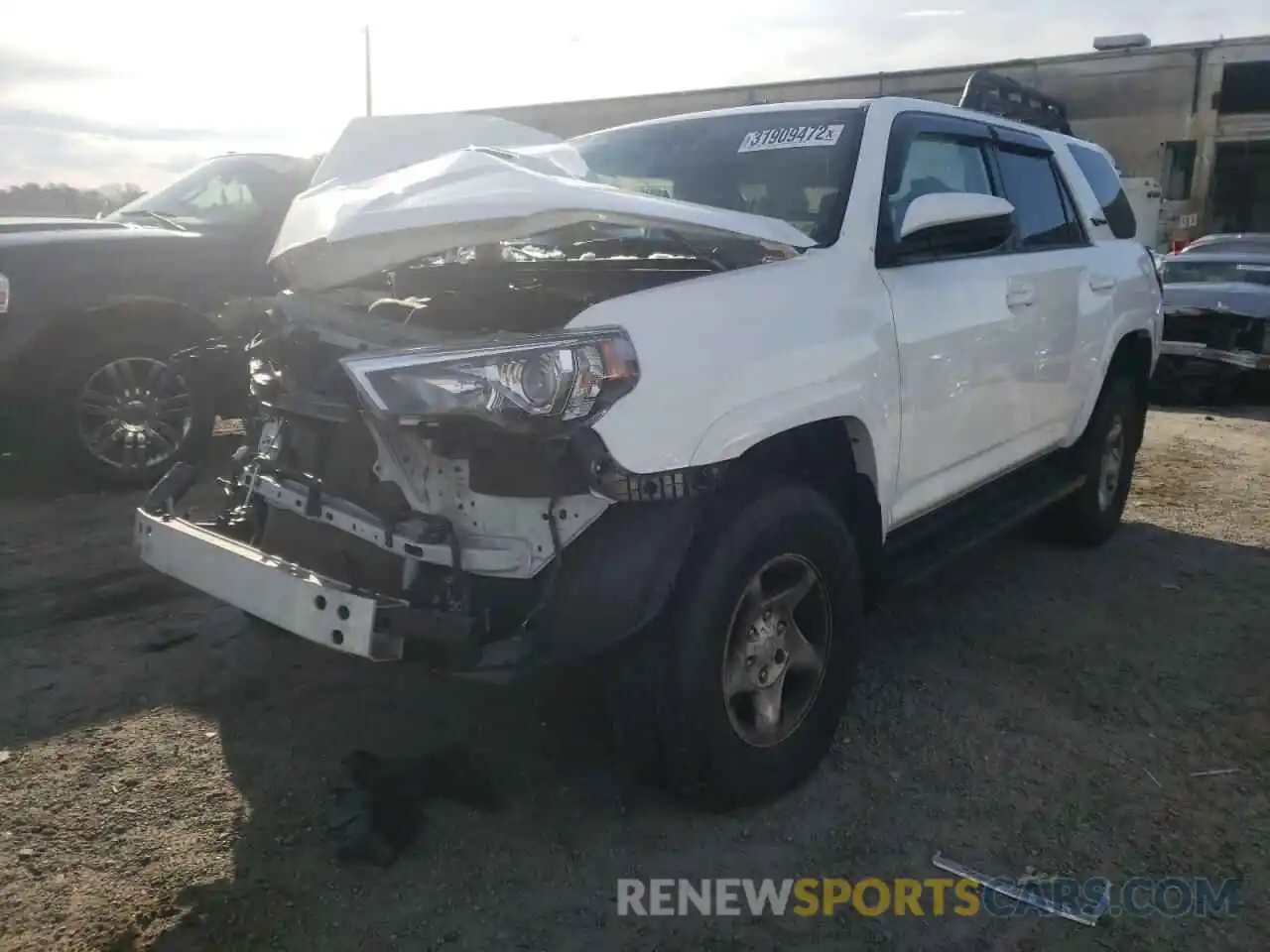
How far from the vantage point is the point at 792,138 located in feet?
12.2

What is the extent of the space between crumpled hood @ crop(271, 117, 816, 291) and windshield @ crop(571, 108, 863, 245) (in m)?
0.32

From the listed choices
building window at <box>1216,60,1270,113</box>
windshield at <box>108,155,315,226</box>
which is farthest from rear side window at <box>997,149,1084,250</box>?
building window at <box>1216,60,1270,113</box>

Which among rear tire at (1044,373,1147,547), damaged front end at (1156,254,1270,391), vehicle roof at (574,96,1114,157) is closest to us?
vehicle roof at (574,96,1114,157)

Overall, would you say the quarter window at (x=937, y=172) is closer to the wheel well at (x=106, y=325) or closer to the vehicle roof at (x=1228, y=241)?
the wheel well at (x=106, y=325)

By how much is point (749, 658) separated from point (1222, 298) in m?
9.61

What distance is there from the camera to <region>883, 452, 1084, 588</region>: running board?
11.8 ft

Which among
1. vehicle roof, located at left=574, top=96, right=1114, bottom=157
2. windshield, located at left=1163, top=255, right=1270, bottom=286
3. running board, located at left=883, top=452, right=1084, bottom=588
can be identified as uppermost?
vehicle roof, located at left=574, top=96, right=1114, bottom=157

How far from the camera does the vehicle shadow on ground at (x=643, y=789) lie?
2551 millimetres

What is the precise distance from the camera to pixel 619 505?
103 inches

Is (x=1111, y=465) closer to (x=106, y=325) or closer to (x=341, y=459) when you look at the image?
(x=341, y=459)

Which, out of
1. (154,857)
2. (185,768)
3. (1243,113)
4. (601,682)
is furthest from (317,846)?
(1243,113)

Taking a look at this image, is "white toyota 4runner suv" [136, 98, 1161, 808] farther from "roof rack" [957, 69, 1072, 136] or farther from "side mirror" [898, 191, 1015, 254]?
"roof rack" [957, 69, 1072, 136]

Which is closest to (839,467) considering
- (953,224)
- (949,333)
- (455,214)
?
(949,333)

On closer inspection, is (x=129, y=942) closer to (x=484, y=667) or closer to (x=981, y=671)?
(x=484, y=667)
